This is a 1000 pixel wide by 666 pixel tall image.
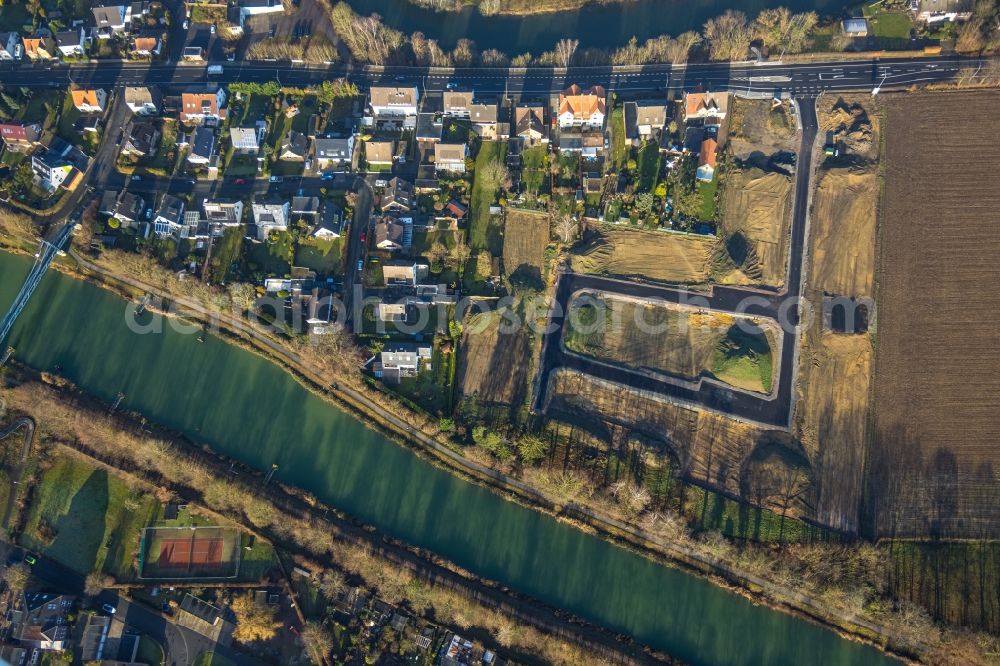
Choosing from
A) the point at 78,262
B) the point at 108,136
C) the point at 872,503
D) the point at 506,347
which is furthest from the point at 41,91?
the point at 872,503

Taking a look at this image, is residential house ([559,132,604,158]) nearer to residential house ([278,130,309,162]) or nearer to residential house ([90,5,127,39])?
residential house ([278,130,309,162])

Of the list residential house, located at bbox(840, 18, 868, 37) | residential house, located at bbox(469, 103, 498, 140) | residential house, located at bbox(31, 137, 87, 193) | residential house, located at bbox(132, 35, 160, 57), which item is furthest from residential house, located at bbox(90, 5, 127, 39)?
residential house, located at bbox(840, 18, 868, 37)

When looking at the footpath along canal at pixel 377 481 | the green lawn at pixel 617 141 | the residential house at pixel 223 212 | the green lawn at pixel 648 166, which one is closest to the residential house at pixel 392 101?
the residential house at pixel 223 212

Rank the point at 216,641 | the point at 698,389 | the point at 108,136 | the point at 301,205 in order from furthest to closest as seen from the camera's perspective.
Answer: the point at 108,136, the point at 301,205, the point at 698,389, the point at 216,641

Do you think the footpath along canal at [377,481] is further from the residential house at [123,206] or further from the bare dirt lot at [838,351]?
the bare dirt lot at [838,351]

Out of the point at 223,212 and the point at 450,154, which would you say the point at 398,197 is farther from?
the point at 223,212

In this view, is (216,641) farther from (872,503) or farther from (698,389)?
(872,503)
